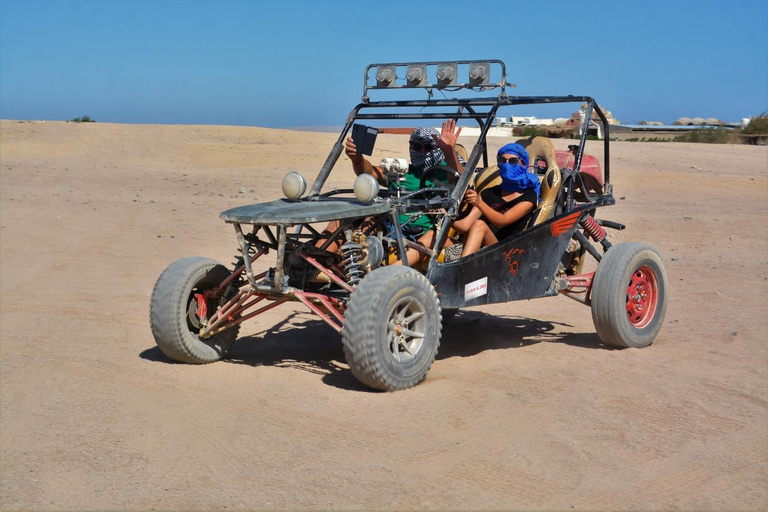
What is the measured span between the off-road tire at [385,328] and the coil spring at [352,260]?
1.01 ft

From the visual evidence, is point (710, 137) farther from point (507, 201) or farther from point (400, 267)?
point (400, 267)

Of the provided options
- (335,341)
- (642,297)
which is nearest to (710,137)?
(642,297)

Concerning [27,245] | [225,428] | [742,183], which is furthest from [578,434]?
[742,183]

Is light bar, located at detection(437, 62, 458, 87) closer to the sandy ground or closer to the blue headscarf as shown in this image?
the blue headscarf

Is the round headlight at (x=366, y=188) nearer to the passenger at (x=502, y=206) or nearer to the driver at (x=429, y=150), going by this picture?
the passenger at (x=502, y=206)

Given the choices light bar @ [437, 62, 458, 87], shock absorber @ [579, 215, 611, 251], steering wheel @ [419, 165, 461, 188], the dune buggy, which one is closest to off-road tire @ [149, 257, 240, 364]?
the dune buggy

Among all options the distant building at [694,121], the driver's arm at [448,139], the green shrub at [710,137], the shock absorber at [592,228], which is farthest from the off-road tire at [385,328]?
the distant building at [694,121]

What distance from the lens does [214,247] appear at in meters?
12.8

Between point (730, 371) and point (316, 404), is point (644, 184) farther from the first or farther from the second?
point (316, 404)

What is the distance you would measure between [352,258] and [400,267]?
389 millimetres

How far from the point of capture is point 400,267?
6.21m

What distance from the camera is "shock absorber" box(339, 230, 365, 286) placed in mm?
6375

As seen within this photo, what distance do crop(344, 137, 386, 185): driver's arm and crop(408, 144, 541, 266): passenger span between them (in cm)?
89

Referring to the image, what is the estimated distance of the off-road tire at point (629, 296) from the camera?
753cm
